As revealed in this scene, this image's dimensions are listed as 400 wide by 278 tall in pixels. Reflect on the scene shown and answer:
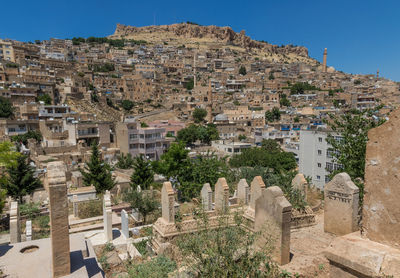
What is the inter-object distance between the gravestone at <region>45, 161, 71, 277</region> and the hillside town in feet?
0.08

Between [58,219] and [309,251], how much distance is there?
6.30 metres

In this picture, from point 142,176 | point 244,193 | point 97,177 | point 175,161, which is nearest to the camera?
point 244,193

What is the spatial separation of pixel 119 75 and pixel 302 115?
174 ft

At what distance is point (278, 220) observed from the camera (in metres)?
6.54

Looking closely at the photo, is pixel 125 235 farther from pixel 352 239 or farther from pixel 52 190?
pixel 352 239

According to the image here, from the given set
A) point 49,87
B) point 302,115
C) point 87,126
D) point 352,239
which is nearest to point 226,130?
point 302,115

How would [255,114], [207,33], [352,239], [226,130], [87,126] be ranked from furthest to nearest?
1. [207,33]
2. [255,114]
3. [226,130]
4. [87,126]
5. [352,239]

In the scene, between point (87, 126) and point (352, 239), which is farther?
point (87, 126)

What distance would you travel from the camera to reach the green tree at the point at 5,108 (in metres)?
41.9

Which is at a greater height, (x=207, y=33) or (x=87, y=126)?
(x=207, y=33)

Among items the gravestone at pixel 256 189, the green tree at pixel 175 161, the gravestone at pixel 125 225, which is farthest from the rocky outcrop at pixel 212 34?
the gravestone at pixel 256 189

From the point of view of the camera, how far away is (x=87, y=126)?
39344mm

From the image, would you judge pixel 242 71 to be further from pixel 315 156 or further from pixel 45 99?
pixel 315 156

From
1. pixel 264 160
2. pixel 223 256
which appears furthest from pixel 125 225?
pixel 264 160
